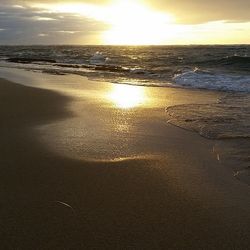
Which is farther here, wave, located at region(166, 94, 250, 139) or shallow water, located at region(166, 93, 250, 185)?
wave, located at region(166, 94, 250, 139)

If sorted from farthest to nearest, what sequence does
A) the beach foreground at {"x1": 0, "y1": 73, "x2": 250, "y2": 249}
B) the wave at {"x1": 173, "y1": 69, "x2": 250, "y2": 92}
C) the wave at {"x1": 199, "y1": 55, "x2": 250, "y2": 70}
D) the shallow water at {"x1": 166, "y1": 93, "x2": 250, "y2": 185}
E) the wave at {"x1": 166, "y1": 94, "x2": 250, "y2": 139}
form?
the wave at {"x1": 199, "y1": 55, "x2": 250, "y2": 70}
the wave at {"x1": 173, "y1": 69, "x2": 250, "y2": 92}
the wave at {"x1": 166, "y1": 94, "x2": 250, "y2": 139}
the shallow water at {"x1": 166, "y1": 93, "x2": 250, "y2": 185}
the beach foreground at {"x1": 0, "y1": 73, "x2": 250, "y2": 249}

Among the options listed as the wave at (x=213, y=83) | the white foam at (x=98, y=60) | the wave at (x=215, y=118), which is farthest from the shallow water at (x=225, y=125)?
the white foam at (x=98, y=60)

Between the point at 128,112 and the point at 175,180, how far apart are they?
4.45 meters

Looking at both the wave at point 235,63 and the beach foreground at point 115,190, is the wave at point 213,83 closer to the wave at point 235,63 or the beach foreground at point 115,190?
the beach foreground at point 115,190

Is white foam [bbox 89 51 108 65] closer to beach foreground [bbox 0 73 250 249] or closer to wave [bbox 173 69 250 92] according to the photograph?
wave [bbox 173 69 250 92]

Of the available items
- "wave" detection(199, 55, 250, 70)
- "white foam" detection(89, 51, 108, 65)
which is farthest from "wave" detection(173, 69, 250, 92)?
"white foam" detection(89, 51, 108, 65)

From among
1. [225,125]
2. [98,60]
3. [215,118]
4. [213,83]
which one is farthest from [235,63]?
[225,125]

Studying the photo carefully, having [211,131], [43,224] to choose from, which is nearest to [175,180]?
[43,224]

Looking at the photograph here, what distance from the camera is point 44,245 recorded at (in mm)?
2998

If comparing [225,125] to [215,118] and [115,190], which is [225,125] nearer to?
[215,118]

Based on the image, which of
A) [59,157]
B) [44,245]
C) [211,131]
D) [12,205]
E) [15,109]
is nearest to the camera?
[44,245]

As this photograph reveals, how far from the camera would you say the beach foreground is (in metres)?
3.17

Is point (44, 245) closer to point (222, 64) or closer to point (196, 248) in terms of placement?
point (196, 248)

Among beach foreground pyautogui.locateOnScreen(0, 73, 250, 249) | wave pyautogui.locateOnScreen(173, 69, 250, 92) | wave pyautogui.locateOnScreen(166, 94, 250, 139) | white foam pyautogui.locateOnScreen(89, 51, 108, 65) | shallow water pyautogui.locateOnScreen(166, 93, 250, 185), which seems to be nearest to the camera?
beach foreground pyautogui.locateOnScreen(0, 73, 250, 249)
